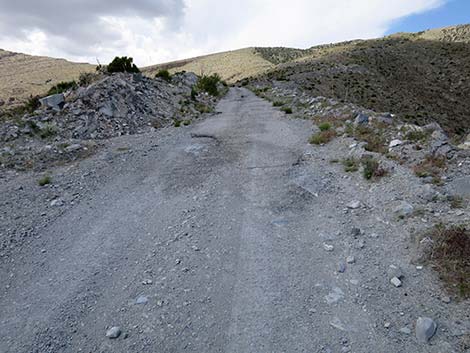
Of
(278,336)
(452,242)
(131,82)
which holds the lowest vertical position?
(278,336)

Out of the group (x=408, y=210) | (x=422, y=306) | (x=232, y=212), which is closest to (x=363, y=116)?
(x=408, y=210)

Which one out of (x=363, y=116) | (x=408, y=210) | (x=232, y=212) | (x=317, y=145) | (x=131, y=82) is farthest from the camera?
(x=131, y=82)

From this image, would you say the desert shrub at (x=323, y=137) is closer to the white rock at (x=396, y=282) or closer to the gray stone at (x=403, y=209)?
the gray stone at (x=403, y=209)

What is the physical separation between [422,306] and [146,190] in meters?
6.14

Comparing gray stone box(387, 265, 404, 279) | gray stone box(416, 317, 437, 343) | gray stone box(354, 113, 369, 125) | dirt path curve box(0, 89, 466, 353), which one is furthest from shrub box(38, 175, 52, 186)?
gray stone box(354, 113, 369, 125)

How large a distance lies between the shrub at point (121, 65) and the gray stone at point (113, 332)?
19.1 metres

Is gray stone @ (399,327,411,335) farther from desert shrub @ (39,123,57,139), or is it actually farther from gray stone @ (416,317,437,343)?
desert shrub @ (39,123,57,139)

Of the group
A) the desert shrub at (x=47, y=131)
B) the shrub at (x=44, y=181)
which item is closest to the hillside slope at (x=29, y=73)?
the desert shrub at (x=47, y=131)

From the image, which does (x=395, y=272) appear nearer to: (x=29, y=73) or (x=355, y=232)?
(x=355, y=232)

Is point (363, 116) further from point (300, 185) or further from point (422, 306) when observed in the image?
point (422, 306)

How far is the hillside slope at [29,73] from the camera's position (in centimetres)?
5102

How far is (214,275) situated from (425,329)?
8.90ft

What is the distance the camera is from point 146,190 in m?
8.18

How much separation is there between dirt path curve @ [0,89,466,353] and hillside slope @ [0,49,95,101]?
46.5 meters
